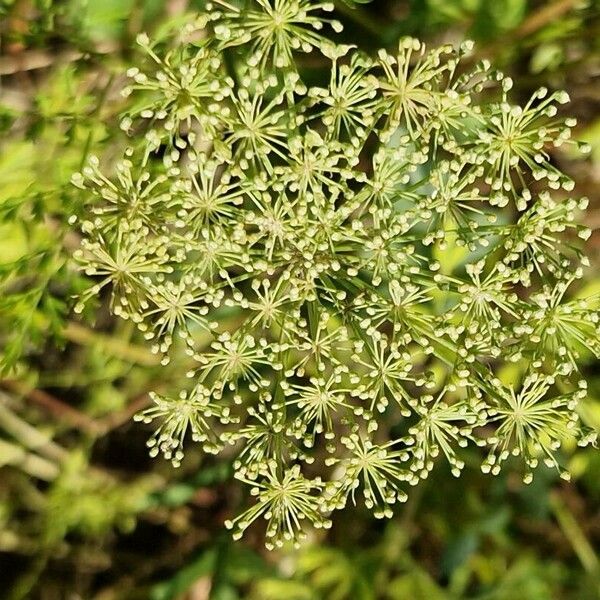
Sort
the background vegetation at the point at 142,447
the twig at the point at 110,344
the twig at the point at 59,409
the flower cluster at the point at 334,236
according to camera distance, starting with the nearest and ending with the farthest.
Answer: the flower cluster at the point at 334,236 → the background vegetation at the point at 142,447 → the twig at the point at 110,344 → the twig at the point at 59,409

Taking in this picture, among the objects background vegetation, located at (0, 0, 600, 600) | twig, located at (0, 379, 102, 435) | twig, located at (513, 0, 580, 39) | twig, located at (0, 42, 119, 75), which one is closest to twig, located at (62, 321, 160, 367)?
background vegetation, located at (0, 0, 600, 600)

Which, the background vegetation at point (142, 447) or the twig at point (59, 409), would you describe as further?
the twig at point (59, 409)

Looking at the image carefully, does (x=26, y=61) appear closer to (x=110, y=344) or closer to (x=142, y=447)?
(x=110, y=344)

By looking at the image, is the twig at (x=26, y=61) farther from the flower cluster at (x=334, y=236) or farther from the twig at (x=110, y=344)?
the flower cluster at (x=334, y=236)

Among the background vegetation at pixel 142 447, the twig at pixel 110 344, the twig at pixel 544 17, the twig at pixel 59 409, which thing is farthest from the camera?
the twig at pixel 59 409

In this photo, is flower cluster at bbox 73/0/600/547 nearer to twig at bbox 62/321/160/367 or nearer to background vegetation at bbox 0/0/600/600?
background vegetation at bbox 0/0/600/600

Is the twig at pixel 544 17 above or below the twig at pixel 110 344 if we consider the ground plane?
above

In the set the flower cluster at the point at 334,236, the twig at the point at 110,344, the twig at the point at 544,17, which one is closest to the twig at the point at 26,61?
the twig at the point at 110,344

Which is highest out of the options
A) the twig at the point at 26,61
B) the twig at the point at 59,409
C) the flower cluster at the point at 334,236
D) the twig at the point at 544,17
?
the twig at the point at 26,61

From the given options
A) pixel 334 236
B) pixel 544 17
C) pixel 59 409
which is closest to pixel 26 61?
pixel 59 409
